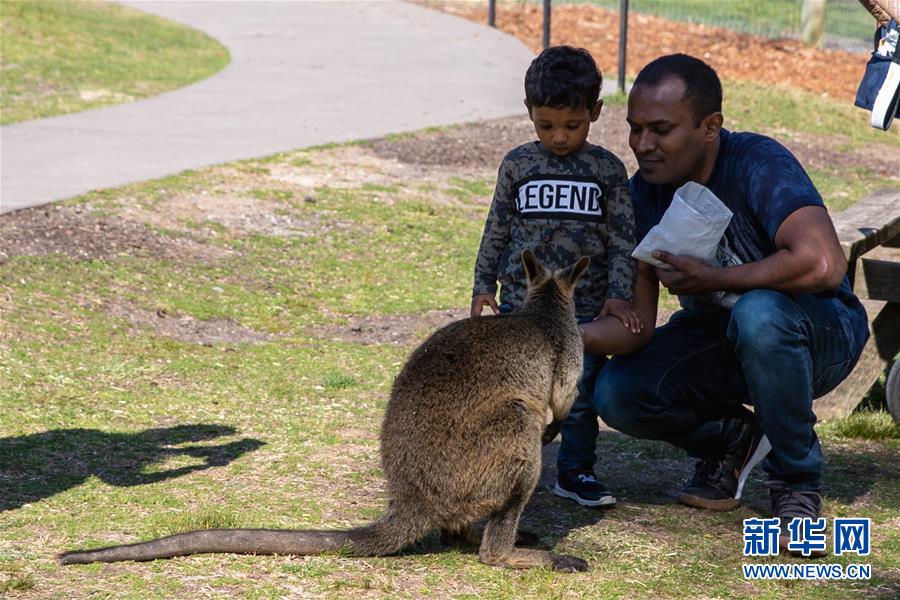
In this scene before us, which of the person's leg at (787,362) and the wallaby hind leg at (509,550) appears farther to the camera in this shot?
the person's leg at (787,362)

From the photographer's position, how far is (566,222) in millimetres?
4406

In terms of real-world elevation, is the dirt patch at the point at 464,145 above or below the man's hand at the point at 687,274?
below

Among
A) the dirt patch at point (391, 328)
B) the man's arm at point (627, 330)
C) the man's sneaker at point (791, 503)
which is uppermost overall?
the man's arm at point (627, 330)

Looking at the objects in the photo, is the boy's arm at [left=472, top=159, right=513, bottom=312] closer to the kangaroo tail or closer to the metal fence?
the kangaroo tail

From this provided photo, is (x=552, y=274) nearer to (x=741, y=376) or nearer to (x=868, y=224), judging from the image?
(x=741, y=376)

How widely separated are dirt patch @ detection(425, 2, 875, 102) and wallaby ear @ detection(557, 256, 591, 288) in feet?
39.6

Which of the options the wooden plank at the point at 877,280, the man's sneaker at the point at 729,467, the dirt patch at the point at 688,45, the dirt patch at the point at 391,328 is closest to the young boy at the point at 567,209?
the man's sneaker at the point at 729,467

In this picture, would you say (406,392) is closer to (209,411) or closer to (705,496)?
(705,496)

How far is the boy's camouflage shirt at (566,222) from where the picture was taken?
4387 millimetres

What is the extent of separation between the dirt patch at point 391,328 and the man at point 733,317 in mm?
2542

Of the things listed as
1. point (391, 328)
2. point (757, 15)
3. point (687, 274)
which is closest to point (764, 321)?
point (687, 274)

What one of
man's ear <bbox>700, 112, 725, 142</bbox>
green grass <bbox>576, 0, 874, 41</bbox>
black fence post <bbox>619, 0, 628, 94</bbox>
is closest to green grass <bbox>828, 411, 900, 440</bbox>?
man's ear <bbox>700, 112, 725, 142</bbox>

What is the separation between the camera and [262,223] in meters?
8.73

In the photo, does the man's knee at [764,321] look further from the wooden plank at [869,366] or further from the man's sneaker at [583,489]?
the wooden plank at [869,366]
